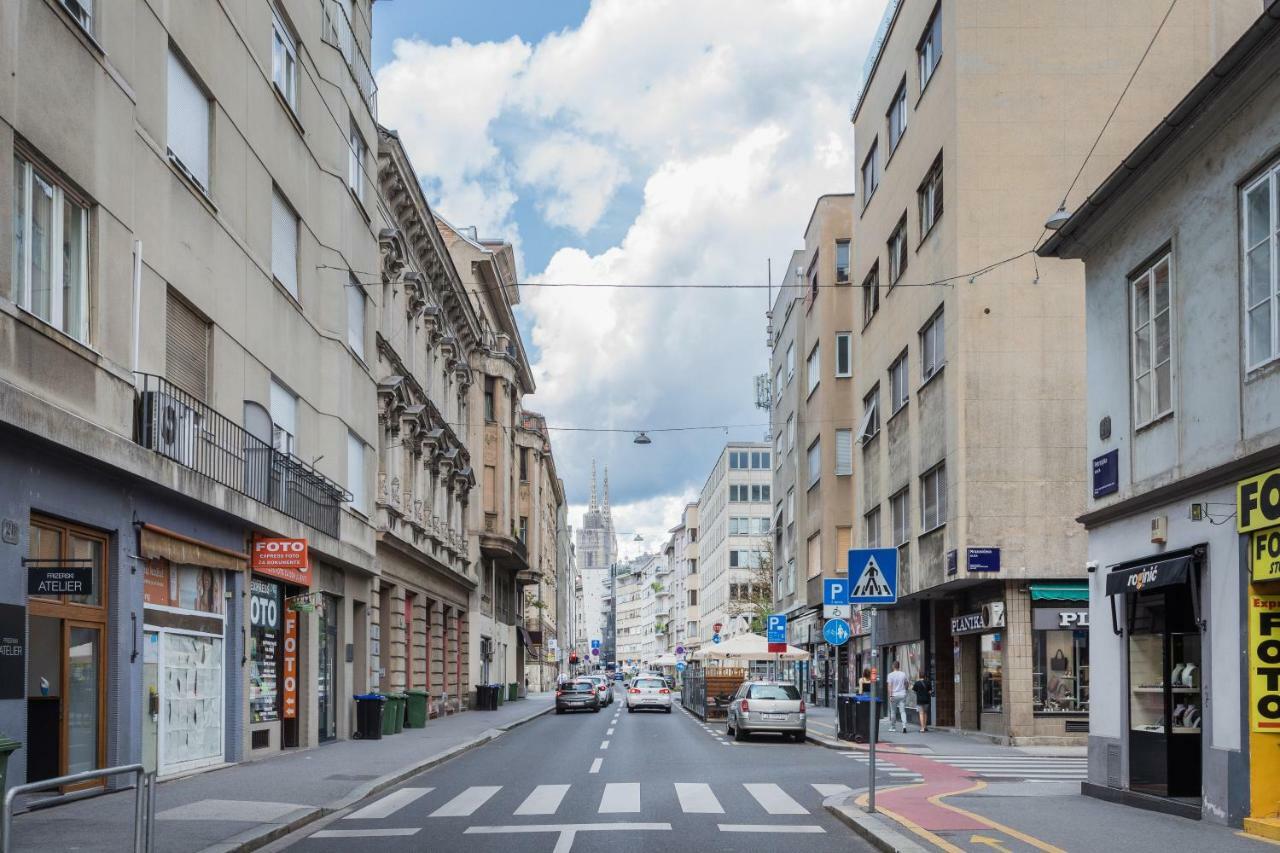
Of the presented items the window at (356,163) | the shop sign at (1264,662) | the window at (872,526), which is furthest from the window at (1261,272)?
the window at (872,526)

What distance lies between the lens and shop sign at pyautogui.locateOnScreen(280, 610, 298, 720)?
25375mm

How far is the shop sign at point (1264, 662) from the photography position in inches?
493

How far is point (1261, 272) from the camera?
42.7 feet

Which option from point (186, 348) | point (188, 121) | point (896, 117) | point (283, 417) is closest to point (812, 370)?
point (896, 117)

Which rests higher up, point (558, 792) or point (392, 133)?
point (392, 133)

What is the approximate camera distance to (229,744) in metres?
21.8

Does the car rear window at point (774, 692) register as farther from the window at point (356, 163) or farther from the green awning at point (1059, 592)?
the window at point (356, 163)

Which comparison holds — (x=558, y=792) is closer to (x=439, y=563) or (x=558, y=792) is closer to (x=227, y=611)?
(x=227, y=611)

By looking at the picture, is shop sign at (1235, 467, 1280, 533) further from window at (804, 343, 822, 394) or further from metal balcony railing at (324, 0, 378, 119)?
window at (804, 343, 822, 394)

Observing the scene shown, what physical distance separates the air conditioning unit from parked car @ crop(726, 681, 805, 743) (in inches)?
567

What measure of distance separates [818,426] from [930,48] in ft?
63.9

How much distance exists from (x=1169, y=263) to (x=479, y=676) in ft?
142

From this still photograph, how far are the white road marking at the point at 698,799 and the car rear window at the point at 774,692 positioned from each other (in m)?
11.6

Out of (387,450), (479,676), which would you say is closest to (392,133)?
(387,450)
